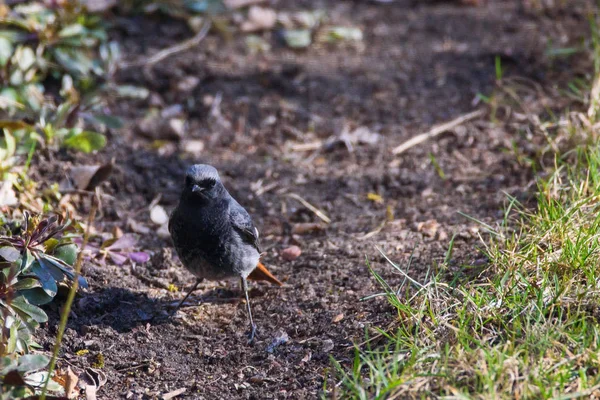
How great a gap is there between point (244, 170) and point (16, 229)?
211 cm

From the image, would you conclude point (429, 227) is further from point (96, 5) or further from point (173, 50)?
point (96, 5)

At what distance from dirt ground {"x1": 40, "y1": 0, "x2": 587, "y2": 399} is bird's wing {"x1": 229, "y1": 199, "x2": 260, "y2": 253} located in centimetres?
38

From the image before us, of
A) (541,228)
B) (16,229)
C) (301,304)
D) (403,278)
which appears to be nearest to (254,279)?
(301,304)

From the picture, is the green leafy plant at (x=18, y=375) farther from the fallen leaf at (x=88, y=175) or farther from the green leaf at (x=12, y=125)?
the green leaf at (x=12, y=125)

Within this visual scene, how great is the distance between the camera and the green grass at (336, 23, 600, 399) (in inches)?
120

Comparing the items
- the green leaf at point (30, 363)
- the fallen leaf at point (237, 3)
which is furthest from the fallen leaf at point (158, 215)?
the fallen leaf at point (237, 3)

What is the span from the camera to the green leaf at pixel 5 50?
5616mm

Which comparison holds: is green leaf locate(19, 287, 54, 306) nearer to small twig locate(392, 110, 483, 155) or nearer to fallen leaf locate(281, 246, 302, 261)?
fallen leaf locate(281, 246, 302, 261)

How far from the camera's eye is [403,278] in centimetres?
419

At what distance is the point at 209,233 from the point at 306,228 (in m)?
1.03

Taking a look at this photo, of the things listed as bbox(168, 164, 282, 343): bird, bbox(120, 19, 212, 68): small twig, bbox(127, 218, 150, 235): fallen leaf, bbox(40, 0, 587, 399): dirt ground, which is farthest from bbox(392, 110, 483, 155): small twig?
bbox(120, 19, 212, 68): small twig

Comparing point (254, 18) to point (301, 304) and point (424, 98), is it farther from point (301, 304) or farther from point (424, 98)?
point (301, 304)

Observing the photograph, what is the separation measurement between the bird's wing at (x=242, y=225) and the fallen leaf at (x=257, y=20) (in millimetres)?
3443

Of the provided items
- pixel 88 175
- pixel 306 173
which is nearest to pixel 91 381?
pixel 88 175
